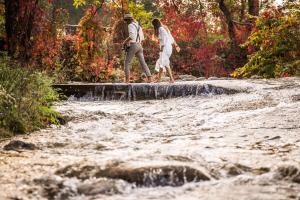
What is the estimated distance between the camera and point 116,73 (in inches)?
669

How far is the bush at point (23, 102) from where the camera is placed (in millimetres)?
5699

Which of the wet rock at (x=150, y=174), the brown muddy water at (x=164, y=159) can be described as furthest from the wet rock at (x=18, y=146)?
the wet rock at (x=150, y=174)

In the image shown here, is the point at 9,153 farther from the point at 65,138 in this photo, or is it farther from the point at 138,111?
the point at 138,111

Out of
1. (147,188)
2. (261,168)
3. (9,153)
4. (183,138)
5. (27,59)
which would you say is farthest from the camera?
(27,59)

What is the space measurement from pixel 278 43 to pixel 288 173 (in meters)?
10.6

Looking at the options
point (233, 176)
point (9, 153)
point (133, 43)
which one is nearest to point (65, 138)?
point (9, 153)

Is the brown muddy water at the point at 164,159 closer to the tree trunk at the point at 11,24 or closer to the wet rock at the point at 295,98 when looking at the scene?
the wet rock at the point at 295,98

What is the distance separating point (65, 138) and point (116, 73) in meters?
11.6

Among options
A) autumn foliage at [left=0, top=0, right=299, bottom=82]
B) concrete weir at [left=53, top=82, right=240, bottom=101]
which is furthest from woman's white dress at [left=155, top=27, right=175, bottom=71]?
autumn foliage at [left=0, top=0, right=299, bottom=82]

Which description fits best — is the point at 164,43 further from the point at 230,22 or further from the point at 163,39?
the point at 230,22

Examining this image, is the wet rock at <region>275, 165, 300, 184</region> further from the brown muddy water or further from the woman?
the woman

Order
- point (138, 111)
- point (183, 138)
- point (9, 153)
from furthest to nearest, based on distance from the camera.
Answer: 1. point (138, 111)
2. point (183, 138)
3. point (9, 153)

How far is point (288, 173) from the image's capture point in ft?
11.4

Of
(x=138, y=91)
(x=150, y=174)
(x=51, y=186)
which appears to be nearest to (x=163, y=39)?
(x=138, y=91)
